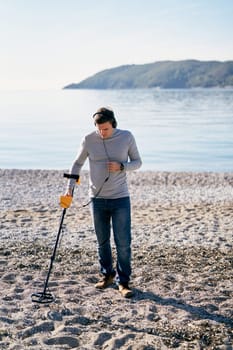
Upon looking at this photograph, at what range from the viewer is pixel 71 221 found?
1104 centimetres

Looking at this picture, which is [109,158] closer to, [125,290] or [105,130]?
[105,130]

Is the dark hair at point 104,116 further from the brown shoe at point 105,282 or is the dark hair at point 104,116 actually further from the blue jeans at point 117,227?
the brown shoe at point 105,282

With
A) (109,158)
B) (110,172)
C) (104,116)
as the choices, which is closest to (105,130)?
(104,116)

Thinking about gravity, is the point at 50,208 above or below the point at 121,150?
below

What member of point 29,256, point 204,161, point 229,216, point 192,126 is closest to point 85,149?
point 29,256

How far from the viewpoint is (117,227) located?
6.16m

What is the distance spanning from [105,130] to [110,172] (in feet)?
1.40

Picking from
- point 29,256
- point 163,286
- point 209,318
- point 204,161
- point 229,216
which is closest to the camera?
point 209,318

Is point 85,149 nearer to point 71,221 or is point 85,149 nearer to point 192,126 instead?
point 71,221

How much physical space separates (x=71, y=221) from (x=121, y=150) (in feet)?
17.2

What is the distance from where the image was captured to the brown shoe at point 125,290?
6323 mm

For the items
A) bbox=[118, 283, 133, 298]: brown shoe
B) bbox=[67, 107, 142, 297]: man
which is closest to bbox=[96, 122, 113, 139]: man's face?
bbox=[67, 107, 142, 297]: man

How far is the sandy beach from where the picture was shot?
531 cm

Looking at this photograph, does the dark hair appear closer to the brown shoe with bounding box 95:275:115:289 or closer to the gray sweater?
the gray sweater
